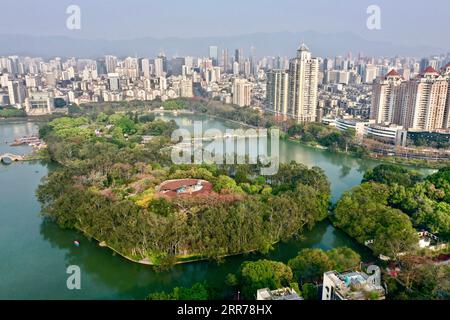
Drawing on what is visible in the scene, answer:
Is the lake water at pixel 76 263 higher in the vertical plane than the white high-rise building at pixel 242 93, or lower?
lower

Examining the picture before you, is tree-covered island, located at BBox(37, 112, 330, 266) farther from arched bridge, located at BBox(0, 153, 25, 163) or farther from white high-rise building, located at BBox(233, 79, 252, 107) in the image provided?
white high-rise building, located at BBox(233, 79, 252, 107)

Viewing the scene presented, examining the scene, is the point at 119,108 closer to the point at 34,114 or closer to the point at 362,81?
the point at 34,114

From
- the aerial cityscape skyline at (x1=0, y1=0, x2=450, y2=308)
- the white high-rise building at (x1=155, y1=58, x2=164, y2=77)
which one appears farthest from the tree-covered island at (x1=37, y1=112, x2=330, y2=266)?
the white high-rise building at (x1=155, y1=58, x2=164, y2=77)

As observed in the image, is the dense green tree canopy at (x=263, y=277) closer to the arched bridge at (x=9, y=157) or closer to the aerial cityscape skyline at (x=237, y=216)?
the aerial cityscape skyline at (x=237, y=216)

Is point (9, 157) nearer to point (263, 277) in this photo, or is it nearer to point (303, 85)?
point (263, 277)

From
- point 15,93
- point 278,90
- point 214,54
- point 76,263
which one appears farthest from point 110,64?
point 76,263

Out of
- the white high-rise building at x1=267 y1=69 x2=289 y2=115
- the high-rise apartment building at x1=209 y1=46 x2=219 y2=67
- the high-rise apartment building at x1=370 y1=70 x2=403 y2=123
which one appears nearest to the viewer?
the high-rise apartment building at x1=370 y1=70 x2=403 y2=123

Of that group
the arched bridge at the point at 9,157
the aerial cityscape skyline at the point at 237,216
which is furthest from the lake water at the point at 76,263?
the arched bridge at the point at 9,157

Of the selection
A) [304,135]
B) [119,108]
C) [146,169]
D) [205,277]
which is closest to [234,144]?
[304,135]

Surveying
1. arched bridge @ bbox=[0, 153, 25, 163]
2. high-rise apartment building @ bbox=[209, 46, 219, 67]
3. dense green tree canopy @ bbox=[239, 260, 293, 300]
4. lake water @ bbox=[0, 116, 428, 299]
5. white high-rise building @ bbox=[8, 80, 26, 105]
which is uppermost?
high-rise apartment building @ bbox=[209, 46, 219, 67]

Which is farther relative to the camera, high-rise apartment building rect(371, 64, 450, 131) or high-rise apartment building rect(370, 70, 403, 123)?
high-rise apartment building rect(370, 70, 403, 123)

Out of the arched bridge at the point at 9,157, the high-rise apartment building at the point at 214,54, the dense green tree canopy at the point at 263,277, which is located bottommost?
the arched bridge at the point at 9,157
